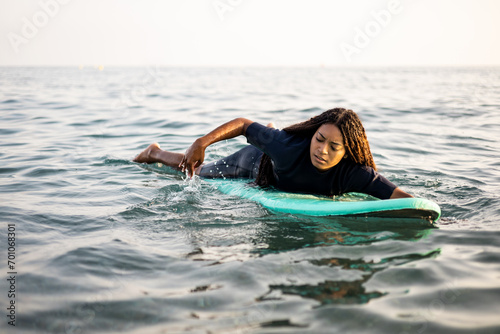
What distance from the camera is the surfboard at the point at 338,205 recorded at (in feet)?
12.5

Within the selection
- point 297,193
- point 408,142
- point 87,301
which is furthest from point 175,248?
point 408,142

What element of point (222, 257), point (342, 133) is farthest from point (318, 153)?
point (222, 257)

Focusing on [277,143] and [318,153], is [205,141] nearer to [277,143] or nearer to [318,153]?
[277,143]

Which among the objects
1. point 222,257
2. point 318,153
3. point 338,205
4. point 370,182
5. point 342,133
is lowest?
point 222,257

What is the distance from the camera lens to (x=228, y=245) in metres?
3.44

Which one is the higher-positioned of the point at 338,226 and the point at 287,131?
the point at 287,131

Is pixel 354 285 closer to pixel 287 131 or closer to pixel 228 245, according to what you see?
pixel 228 245

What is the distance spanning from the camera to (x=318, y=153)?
400 centimetres

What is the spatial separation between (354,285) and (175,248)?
1.30 meters

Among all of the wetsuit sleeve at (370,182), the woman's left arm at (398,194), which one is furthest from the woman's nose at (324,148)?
the woman's left arm at (398,194)

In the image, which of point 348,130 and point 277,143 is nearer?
point 348,130

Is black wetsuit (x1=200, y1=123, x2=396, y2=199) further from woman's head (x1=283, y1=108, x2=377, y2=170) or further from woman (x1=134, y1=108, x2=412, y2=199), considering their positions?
woman's head (x1=283, y1=108, x2=377, y2=170)

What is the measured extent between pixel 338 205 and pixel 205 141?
4.26ft

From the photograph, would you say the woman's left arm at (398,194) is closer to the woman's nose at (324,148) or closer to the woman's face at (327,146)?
the woman's face at (327,146)
